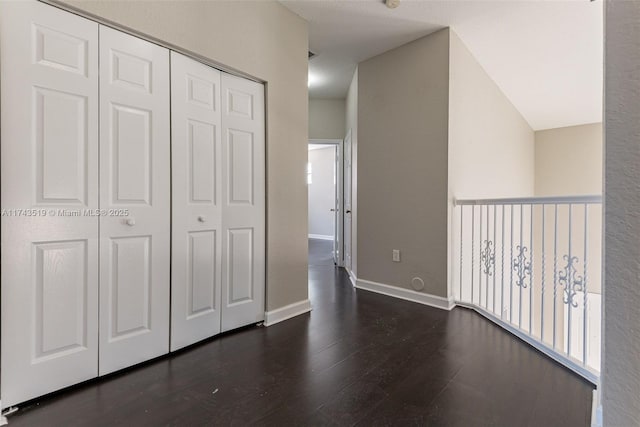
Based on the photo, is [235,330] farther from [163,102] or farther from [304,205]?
[163,102]

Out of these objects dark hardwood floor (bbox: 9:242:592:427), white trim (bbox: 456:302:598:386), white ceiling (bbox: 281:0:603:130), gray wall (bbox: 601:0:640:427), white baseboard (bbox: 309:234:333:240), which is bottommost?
dark hardwood floor (bbox: 9:242:592:427)

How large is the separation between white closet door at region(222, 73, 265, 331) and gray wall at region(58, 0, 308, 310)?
78 millimetres

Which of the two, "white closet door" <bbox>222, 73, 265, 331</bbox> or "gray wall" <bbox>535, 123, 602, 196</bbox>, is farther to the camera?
"gray wall" <bbox>535, 123, 602, 196</bbox>

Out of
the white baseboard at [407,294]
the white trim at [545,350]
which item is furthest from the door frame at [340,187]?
the white trim at [545,350]

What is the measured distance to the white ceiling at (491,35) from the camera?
2508 millimetres

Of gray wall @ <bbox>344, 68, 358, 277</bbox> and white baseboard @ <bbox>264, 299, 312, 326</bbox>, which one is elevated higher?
gray wall @ <bbox>344, 68, 358, 277</bbox>

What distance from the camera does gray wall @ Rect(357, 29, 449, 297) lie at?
9.41ft

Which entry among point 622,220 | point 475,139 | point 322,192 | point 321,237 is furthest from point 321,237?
point 622,220

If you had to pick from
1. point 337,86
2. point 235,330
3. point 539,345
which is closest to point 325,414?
point 235,330

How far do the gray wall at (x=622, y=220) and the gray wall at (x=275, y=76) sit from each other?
2.06 m

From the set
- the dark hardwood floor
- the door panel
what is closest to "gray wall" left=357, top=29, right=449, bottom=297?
the door panel

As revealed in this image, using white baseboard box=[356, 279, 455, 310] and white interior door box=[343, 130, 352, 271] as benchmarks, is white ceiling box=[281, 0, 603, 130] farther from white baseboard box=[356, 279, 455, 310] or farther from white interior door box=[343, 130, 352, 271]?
white baseboard box=[356, 279, 455, 310]

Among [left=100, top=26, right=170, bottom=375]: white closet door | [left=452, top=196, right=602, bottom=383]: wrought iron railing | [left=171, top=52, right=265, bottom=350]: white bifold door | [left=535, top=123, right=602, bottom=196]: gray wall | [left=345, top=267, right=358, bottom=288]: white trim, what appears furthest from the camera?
[left=535, top=123, right=602, bottom=196]: gray wall

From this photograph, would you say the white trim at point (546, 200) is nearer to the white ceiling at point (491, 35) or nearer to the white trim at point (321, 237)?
the white ceiling at point (491, 35)
